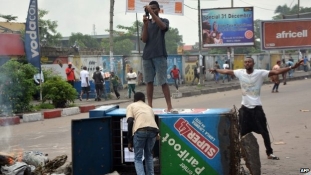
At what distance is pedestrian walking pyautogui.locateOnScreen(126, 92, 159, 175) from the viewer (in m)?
6.87

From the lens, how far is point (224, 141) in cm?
699

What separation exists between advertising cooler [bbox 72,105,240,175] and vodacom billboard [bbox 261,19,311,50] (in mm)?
34274

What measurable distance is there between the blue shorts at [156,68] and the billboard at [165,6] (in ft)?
72.1

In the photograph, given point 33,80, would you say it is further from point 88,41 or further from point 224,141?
point 88,41

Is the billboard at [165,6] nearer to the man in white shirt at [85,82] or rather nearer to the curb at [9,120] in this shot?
the man in white shirt at [85,82]

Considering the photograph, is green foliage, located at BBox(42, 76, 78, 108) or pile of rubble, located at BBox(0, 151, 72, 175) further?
green foliage, located at BBox(42, 76, 78, 108)

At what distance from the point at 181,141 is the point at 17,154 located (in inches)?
90.3

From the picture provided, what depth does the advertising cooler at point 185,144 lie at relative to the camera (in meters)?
6.98

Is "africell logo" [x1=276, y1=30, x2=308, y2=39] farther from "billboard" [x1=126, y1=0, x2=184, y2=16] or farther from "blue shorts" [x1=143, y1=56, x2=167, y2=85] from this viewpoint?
"blue shorts" [x1=143, y1=56, x2=167, y2=85]

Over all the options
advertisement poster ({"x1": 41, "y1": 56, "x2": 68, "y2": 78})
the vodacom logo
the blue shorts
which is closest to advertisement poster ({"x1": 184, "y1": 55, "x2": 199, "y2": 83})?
advertisement poster ({"x1": 41, "y1": 56, "x2": 68, "y2": 78})

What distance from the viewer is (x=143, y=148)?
23.0 feet

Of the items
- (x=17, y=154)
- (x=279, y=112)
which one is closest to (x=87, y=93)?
(x=279, y=112)

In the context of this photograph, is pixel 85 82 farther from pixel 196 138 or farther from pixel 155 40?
pixel 196 138

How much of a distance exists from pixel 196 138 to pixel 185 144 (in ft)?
0.52
